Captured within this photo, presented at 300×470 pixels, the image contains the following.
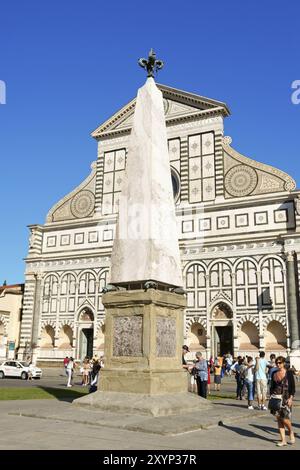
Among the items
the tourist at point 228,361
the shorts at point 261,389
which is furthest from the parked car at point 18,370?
the shorts at point 261,389

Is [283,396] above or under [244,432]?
above

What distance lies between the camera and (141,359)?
10625mm

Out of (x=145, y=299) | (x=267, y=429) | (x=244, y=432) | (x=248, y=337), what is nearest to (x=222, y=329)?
(x=248, y=337)

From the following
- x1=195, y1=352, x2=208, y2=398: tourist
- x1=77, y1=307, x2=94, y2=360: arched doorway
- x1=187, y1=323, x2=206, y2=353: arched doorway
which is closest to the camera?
x1=195, y1=352, x2=208, y2=398: tourist

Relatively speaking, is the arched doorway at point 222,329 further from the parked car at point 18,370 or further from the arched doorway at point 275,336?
the parked car at point 18,370

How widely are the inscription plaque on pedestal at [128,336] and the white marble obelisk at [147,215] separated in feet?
2.93

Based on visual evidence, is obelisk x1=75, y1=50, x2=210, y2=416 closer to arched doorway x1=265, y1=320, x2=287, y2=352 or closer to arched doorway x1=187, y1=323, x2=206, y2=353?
arched doorway x1=265, y1=320, x2=287, y2=352

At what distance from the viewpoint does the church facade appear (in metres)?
29.6

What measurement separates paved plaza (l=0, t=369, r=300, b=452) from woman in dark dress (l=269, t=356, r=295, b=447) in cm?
27

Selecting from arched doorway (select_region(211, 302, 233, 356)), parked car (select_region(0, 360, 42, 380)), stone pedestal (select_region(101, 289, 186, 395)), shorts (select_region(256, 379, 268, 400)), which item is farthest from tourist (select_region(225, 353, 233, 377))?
stone pedestal (select_region(101, 289, 186, 395))

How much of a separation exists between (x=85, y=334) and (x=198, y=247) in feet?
34.3

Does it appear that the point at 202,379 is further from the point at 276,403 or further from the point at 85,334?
the point at 85,334

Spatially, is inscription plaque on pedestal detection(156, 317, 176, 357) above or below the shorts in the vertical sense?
above

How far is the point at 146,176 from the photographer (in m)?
11.9
